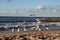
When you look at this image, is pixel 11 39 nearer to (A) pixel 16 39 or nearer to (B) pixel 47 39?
(A) pixel 16 39

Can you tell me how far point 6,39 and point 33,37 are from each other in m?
2.38

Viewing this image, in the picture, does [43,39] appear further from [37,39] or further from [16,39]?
[16,39]

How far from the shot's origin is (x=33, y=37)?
67.8 ft

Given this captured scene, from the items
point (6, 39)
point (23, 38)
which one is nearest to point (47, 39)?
point (23, 38)

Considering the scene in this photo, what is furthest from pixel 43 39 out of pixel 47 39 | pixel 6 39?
pixel 6 39

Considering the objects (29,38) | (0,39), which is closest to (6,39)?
(0,39)

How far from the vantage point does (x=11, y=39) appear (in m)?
21.4

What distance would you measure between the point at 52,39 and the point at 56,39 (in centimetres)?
41

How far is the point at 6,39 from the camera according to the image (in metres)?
20.9

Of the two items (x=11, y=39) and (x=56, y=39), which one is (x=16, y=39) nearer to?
(x=11, y=39)

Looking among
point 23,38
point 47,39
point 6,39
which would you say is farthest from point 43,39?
point 6,39

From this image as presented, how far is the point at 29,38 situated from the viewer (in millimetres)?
20609

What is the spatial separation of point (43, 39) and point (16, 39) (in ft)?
7.76

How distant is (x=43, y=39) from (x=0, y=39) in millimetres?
3770
